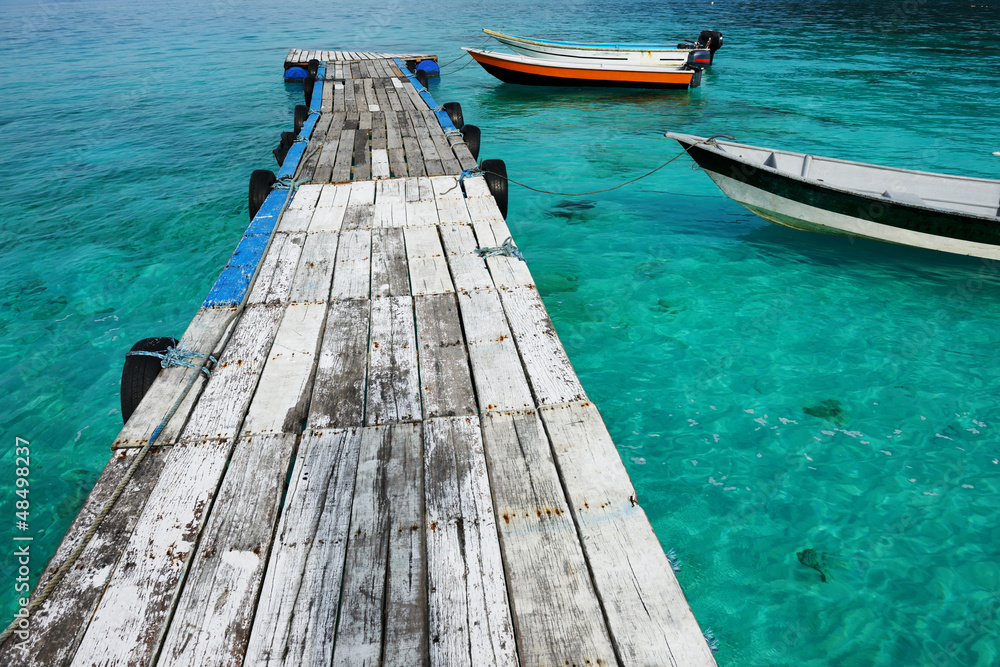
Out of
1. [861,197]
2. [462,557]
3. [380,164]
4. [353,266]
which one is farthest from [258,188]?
[861,197]

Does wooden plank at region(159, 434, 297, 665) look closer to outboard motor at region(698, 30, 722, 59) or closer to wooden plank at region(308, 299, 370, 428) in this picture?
wooden plank at region(308, 299, 370, 428)

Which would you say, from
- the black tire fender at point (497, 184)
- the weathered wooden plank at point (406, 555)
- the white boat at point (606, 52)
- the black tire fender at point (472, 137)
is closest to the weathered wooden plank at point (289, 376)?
the weathered wooden plank at point (406, 555)

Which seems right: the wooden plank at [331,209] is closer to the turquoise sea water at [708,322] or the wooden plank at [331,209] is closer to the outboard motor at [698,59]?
the turquoise sea water at [708,322]

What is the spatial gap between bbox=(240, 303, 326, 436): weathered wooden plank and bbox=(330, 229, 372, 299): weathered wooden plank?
0.30 metres

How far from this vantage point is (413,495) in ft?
9.87

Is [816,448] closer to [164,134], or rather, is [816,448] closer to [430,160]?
[430,160]

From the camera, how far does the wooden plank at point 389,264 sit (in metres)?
4.95

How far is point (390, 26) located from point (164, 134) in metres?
27.9

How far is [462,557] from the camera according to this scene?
8.80 ft

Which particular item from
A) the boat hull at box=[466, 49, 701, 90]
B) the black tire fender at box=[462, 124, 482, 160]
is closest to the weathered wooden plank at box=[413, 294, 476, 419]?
the black tire fender at box=[462, 124, 482, 160]

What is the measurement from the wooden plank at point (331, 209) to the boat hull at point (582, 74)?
584 inches

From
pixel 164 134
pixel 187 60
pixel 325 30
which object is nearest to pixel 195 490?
pixel 164 134

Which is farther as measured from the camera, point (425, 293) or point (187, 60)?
point (187, 60)

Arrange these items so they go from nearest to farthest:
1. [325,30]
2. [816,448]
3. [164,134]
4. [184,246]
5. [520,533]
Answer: [520,533], [816,448], [184,246], [164,134], [325,30]
